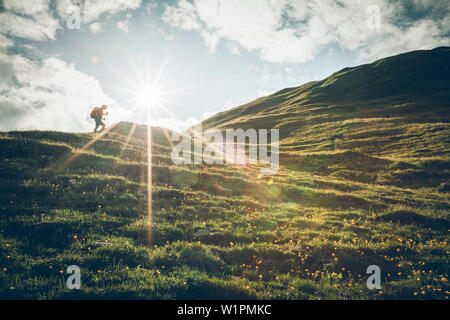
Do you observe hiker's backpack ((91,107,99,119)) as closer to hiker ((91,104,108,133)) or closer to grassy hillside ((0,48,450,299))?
hiker ((91,104,108,133))

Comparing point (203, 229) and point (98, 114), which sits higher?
point (98, 114)

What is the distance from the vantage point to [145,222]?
10633 mm

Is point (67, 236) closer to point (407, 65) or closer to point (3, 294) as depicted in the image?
point (3, 294)

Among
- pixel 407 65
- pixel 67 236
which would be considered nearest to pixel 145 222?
pixel 67 236

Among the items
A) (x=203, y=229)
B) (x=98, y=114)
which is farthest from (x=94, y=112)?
(x=203, y=229)

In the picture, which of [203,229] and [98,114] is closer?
[203,229]

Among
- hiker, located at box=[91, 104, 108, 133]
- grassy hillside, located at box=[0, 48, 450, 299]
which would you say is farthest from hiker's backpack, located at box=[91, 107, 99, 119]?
grassy hillside, located at box=[0, 48, 450, 299]

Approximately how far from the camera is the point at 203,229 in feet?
36.0

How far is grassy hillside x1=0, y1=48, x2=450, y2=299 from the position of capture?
6980 millimetres

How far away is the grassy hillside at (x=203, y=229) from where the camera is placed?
22.9ft

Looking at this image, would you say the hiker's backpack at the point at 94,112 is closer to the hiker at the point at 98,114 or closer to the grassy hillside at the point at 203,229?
the hiker at the point at 98,114

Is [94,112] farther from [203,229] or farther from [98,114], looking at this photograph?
[203,229]
